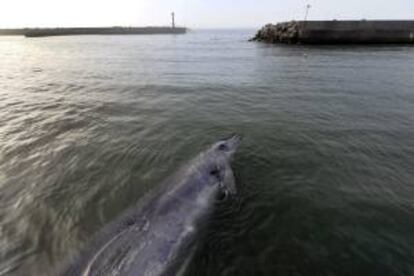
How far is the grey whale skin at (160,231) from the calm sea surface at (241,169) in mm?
399

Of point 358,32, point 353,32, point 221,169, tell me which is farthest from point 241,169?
point 358,32

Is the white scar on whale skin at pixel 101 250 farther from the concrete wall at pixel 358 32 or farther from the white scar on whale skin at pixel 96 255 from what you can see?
the concrete wall at pixel 358 32

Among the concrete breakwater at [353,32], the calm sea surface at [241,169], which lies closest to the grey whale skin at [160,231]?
the calm sea surface at [241,169]

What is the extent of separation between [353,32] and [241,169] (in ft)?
167

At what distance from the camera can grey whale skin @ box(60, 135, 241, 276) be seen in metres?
4.57

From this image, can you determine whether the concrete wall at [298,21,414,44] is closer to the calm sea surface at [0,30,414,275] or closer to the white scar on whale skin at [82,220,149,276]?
the calm sea surface at [0,30,414,275]

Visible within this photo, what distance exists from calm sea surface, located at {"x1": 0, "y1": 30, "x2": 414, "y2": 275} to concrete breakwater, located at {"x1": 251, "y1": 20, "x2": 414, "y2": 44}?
34555mm

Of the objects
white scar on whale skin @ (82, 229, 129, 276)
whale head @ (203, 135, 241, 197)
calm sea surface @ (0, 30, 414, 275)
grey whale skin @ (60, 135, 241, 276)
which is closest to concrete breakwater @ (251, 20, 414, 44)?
calm sea surface @ (0, 30, 414, 275)

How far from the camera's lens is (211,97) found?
56.2 ft

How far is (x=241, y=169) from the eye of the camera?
28.3 ft

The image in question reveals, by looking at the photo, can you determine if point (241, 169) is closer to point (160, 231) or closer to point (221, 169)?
point (221, 169)

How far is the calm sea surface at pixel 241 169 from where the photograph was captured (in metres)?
5.75

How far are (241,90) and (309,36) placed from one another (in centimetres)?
3748

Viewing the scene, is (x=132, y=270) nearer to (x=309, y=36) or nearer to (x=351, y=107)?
(x=351, y=107)
